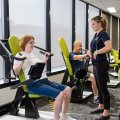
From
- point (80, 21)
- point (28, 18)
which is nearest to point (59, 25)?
point (28, 18)

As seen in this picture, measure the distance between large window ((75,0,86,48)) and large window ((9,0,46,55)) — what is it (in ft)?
6.37

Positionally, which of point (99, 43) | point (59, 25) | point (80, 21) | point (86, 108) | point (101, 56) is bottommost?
point (86, 108)

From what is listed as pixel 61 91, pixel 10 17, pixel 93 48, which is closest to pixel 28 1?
pixel 10 17

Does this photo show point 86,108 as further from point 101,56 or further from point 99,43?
point 99,43

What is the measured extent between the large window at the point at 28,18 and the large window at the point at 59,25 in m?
0.41

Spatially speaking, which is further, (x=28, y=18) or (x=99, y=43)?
(x=28, y=18)

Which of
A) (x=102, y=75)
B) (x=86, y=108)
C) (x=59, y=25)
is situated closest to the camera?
(x=102, y=75)

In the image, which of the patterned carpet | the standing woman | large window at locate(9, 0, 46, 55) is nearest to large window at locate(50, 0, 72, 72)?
large window at locate(9, 0, 46, 55)

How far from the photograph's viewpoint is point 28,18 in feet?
14.6

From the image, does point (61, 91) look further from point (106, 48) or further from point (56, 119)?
point (106, 48)

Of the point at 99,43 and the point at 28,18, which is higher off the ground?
the point at 28,18

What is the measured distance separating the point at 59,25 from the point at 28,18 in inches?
53.6

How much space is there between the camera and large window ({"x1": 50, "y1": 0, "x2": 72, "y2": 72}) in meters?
5.36

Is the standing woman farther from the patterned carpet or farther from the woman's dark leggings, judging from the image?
the patterned carpet
